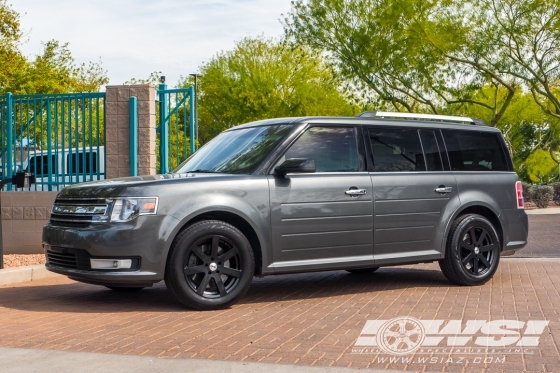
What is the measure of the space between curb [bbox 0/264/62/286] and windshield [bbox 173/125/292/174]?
285cm

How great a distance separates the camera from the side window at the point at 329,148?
9216 millimetres

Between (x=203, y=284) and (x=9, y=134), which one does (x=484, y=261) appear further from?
(x=9, y=134)

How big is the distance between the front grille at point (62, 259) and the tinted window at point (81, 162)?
527 centimetres

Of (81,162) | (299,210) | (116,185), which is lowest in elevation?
(299,210)

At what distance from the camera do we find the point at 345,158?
9.48 m

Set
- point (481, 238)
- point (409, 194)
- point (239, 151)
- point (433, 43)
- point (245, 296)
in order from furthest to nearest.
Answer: point (433, 43), point (481, 238), point (409, 194), point (245, 296), point (239, 151)

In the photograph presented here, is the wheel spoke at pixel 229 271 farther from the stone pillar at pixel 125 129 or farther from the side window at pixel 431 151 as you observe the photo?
the stone pillar at pixel 125 129

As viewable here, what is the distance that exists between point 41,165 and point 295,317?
789 cm

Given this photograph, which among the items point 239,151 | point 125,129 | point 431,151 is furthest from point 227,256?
point 125,129

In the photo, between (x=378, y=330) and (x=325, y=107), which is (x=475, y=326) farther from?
(x=325, y=107)

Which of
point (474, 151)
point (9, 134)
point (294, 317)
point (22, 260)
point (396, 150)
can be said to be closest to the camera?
point (294, 317)

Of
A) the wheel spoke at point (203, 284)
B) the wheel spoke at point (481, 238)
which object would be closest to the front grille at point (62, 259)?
the wheel spoke at point (203, 284)

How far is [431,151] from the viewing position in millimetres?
10258

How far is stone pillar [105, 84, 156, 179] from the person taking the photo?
14.4 m
